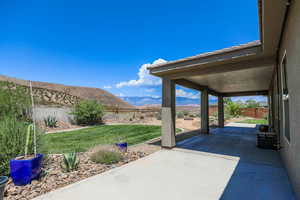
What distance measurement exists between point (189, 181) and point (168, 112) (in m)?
3.19

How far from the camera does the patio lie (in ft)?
8.75

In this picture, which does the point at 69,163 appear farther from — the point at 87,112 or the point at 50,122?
the point at 87,112

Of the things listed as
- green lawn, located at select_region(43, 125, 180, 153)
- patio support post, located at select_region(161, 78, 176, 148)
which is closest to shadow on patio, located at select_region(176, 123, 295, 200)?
patio support post, located at select_region(161, 78, 176, 148)

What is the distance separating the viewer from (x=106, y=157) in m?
4.32

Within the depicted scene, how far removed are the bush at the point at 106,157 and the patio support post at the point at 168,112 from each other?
2282 millimetres

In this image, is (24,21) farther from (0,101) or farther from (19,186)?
(19,186)

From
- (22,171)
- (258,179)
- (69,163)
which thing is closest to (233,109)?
(258,179)

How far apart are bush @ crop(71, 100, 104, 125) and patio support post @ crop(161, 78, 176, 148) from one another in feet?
35.3

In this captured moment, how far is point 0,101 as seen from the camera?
888cm

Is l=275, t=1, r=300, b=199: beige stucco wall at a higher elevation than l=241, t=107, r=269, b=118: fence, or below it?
higher

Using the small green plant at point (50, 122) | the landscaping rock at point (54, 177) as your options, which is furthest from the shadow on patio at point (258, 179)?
the small green plant at point (50, 122)

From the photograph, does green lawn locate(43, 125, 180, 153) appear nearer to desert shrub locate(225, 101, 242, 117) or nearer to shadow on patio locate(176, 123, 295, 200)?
shadow on patio locate(176, 123, 295, 200)

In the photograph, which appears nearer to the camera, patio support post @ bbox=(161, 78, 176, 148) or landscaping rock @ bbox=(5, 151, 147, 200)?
landscaping rock @ bbox=(5, 151, 147, 200)

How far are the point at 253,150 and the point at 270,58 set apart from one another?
356 cm
